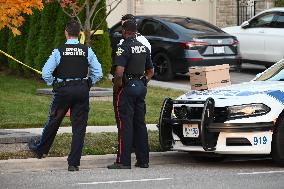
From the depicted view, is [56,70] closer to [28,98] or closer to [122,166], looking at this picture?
[122,166]

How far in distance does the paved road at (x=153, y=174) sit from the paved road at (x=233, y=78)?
733 cm

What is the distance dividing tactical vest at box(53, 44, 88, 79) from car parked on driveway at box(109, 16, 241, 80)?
29.8 ft

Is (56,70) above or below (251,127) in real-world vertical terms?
→ above

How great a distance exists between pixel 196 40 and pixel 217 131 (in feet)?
29.9

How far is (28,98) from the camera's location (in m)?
17.7

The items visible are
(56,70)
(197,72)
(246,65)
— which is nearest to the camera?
(56,70)

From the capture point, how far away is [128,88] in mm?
12016

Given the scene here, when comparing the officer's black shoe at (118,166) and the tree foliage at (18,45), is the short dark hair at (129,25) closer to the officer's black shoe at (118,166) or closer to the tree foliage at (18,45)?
the officer's black shoe at (118,166)

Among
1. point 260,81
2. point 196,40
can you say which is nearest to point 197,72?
point 260,81

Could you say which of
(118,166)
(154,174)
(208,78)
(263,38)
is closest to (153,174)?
(154,174)

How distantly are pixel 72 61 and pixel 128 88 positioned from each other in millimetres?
791

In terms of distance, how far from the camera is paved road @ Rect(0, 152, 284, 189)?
10758mm

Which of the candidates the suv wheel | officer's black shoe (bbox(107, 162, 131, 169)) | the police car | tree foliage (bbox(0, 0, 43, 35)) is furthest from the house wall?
officer's black shoe (bbox(107, 162, 131, 169))

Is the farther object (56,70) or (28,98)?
(28,98)
